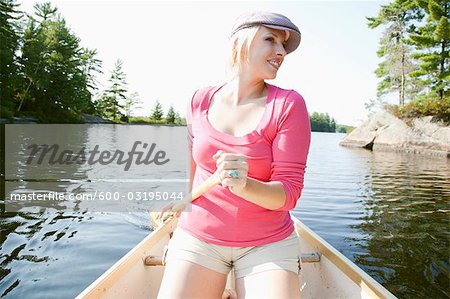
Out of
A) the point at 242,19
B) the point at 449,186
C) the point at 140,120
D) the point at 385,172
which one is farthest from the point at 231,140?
the point at 140,120

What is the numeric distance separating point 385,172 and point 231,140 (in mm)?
12242

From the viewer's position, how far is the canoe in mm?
2006

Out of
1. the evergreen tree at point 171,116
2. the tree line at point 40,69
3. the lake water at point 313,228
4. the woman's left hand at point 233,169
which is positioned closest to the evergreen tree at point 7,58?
the tree line at point 40,69

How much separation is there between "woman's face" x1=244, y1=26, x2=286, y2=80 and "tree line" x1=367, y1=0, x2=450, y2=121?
22955 mm

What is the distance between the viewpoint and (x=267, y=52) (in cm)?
181

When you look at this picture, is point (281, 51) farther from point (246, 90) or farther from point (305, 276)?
point (305, 276)

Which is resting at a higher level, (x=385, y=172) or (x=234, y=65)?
(x=234, y=65)

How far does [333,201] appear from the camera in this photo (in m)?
7.86

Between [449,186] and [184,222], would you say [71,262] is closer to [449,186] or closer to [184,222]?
[184,222]

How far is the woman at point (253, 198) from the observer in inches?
65.1

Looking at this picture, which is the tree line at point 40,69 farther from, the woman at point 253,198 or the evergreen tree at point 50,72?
the woman at point 253,198

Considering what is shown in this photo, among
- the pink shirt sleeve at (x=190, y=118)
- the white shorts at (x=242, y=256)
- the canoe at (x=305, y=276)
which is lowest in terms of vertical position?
the canoe at (x=305, y=276)

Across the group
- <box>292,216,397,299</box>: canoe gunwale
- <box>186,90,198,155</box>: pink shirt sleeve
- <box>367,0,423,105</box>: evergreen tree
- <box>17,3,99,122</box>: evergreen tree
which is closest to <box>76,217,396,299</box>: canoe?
<box>292,216,397,299</box>: canoe gunwale

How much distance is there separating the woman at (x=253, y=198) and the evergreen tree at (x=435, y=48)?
25683 millimetres
